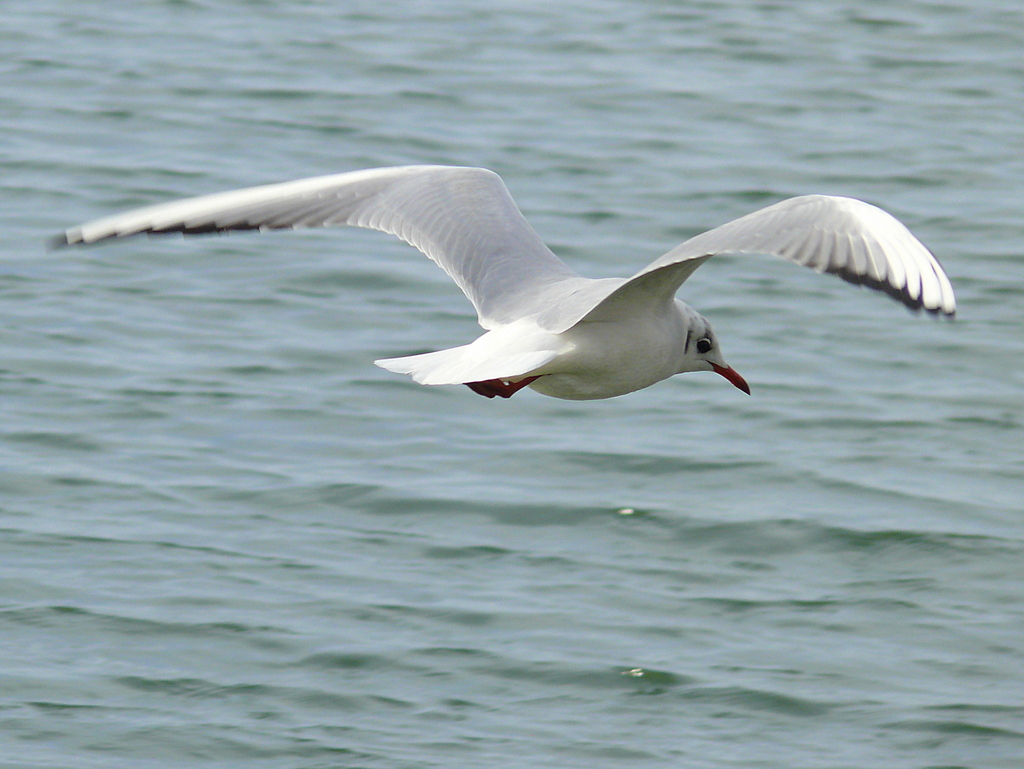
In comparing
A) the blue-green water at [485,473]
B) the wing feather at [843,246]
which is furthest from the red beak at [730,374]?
the blue-green water at [485,473]

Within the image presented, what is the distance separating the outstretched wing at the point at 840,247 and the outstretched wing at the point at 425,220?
0.80 meters

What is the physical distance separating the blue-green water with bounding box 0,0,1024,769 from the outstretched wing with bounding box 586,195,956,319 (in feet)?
7.11

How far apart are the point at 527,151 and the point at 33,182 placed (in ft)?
10.2

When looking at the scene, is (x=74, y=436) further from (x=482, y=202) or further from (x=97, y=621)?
(x=482, y=202)

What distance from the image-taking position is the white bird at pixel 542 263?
4.72 meters

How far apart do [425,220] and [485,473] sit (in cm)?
210

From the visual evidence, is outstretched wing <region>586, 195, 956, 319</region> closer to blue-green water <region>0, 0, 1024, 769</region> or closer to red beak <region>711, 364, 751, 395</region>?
red beak <region>711, 364, 751, 395</region>

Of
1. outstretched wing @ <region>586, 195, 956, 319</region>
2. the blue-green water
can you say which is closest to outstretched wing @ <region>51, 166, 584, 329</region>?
outstretched wing @ <region>586, 195, 956, 319</region>

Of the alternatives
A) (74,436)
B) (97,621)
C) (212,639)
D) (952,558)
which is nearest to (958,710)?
(952,558)

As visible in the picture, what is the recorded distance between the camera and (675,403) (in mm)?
8891

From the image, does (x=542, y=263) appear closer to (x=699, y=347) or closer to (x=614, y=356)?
(x=699, y=347)

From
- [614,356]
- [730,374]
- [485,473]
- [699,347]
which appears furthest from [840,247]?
[485,473]

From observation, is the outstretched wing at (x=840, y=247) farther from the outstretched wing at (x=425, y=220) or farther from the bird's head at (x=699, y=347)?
the outstretched wing at (x=425, y=220)

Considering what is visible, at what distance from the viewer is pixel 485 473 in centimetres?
795
